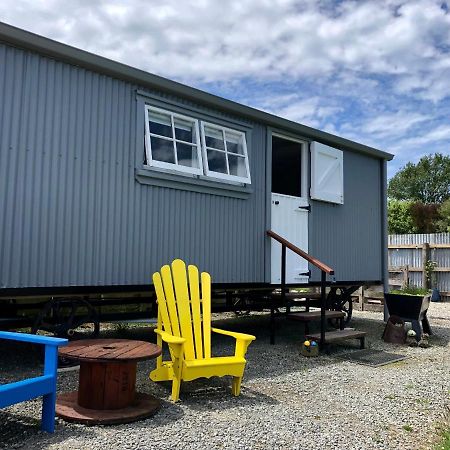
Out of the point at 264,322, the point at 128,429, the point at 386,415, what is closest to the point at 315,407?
the point at 386,415

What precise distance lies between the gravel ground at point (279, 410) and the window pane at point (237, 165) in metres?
2.33

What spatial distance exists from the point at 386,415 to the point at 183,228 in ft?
10.4

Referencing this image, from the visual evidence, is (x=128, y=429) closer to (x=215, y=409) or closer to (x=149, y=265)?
(x=215, y=409)

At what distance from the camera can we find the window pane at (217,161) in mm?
6344

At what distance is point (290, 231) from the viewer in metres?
7.46

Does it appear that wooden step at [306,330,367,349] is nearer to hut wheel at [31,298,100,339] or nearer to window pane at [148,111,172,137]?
hut wheel at [31,298,100,339]

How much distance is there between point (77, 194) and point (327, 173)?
438 cm

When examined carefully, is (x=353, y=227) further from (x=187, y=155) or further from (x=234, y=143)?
(x=187, y=155)

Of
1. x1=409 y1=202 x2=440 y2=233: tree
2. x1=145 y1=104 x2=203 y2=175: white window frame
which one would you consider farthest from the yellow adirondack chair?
x1=409 y1=202 x2=440 y2=233: tree

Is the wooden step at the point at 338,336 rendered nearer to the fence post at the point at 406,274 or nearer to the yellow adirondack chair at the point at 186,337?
the yellow adirondack chair at the point at 186,337

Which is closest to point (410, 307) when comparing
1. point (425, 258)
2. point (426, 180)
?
point (425, 258)

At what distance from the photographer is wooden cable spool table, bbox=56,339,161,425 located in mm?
3365

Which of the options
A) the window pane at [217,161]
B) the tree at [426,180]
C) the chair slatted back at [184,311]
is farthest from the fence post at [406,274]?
the tree at [426,180]

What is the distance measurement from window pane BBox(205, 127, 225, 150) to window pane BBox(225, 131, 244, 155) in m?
0.12
